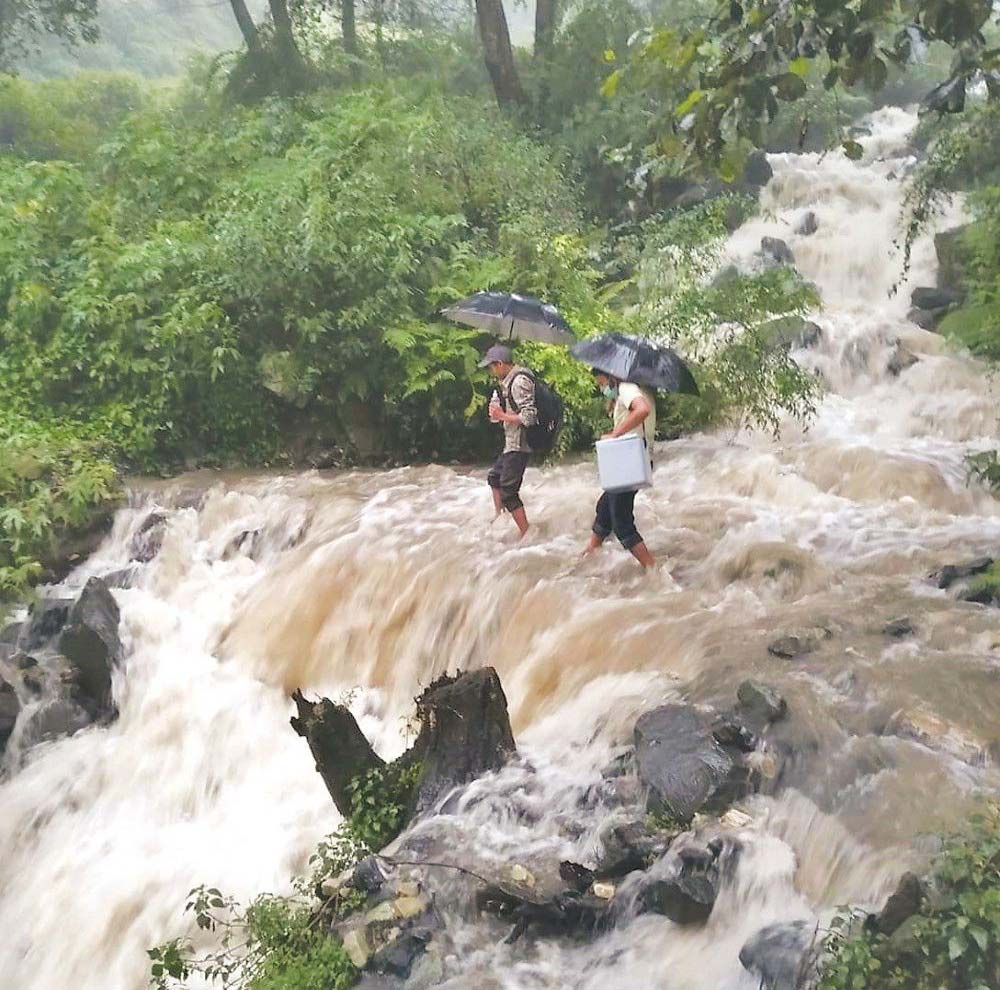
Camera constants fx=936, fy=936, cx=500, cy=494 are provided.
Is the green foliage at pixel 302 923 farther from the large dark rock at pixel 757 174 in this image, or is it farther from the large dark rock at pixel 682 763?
the large dark rock at pixel 757 174

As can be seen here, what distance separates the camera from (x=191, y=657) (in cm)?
789

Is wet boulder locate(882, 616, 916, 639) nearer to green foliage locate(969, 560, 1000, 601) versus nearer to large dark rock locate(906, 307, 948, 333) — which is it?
green foliage locate(969, 560, 1000, 601)

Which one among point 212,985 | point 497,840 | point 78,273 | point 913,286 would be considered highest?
point 78,273

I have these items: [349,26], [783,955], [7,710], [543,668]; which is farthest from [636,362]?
[349,26]

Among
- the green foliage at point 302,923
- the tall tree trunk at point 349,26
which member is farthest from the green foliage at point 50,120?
the green foliage at point 302,923

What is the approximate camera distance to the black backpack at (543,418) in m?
7.55

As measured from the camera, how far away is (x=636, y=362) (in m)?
6.62

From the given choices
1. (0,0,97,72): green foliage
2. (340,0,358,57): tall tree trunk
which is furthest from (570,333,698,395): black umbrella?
(0,0,97,72): green foliage

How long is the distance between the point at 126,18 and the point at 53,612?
33681mm

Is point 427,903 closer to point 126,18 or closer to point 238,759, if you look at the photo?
point 238,759

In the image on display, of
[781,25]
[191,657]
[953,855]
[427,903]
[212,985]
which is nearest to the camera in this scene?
[781,25]

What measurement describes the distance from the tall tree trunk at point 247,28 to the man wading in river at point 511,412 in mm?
15387

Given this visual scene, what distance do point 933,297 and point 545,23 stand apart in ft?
36.4

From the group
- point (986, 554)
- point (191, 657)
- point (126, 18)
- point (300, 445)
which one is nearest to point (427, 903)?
point (191, 657)
